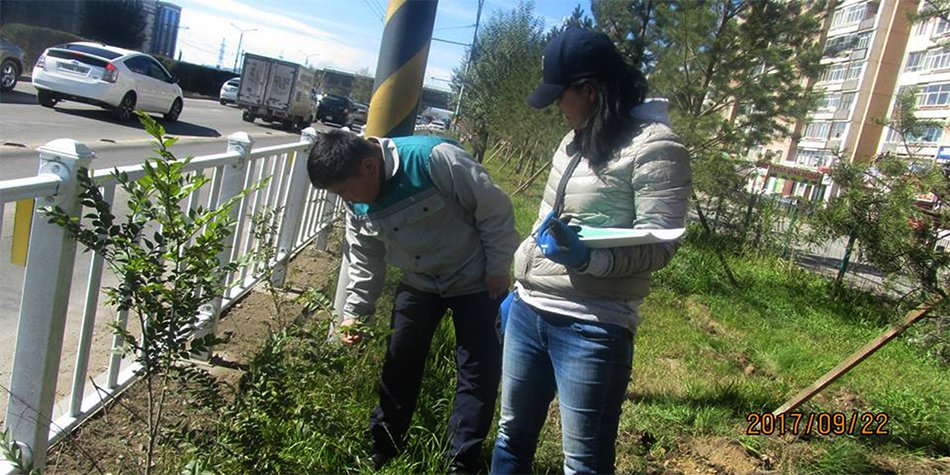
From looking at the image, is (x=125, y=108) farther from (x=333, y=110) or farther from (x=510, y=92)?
(x=333, y=110)

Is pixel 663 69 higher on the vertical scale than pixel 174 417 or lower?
higher

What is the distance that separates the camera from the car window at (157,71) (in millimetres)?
16342

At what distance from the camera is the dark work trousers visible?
263cm

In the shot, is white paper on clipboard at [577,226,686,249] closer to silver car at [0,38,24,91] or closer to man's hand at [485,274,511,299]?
man's hand at [485,274,511,299]

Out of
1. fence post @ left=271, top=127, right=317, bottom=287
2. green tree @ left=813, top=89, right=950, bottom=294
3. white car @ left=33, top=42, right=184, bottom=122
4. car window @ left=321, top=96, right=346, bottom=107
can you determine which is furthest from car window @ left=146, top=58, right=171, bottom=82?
car window @ left=321, top=96, right=346, bottom=107

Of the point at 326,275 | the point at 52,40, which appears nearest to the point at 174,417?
the point at 326,275

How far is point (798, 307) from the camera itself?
7203 mm

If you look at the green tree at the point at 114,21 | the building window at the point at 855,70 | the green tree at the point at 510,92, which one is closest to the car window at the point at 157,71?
the green tree at the point at 510,92

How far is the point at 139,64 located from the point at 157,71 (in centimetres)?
78

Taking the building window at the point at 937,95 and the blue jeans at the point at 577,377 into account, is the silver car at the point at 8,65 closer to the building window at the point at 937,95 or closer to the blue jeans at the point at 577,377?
the blue jeans at the point at 577,377

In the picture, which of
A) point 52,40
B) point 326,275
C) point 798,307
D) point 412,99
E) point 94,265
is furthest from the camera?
point 52,40

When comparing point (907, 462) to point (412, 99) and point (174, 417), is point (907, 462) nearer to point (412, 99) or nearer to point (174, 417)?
point (412, 99)

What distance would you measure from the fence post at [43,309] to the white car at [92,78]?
13.9m

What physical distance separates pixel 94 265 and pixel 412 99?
6.08 feet
